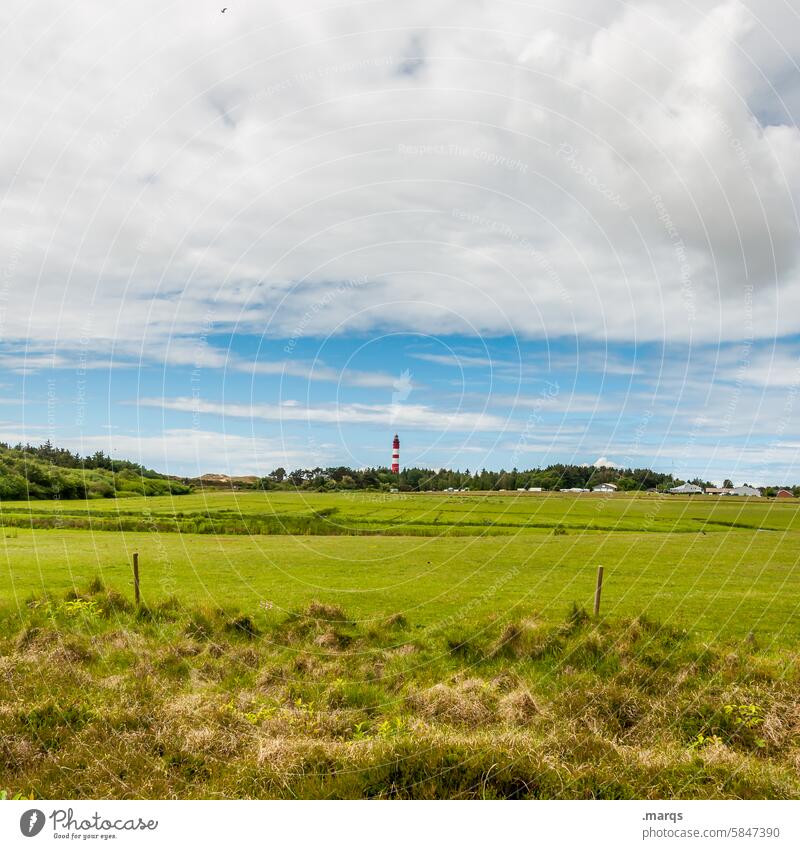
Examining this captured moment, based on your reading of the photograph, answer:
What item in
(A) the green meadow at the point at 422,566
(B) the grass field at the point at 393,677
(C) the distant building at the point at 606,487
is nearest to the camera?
(B) the grass field at the point at 393,677

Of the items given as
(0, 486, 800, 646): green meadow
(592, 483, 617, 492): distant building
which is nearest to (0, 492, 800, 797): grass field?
(0, 486, 800, 646): green meadow

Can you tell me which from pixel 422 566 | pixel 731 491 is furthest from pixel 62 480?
pixel 731 491

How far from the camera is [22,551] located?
32062 mm

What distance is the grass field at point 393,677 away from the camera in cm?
908

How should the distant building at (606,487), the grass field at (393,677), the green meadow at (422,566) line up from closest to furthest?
the grass field at (393,677)
the green meadow at (422,566)
the distant building at (606,487)

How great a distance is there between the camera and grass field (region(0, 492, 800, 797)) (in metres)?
9.08

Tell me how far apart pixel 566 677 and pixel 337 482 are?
5433 centimetres

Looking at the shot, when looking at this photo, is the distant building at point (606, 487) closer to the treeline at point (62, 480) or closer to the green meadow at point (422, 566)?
the green meadow at point (422, 566)

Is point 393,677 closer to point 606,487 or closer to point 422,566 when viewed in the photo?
point 422,566

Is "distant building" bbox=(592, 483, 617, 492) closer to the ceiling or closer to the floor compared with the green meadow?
closer to the ceiling

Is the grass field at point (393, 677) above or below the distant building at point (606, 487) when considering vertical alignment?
below

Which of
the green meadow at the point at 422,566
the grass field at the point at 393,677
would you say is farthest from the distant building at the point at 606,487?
the grass field at the point at 393,677

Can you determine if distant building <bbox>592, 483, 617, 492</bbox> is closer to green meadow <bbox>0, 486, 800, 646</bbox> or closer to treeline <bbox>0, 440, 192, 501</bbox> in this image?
green meadow <bbox>0, 486, 800, 646</bbox>
